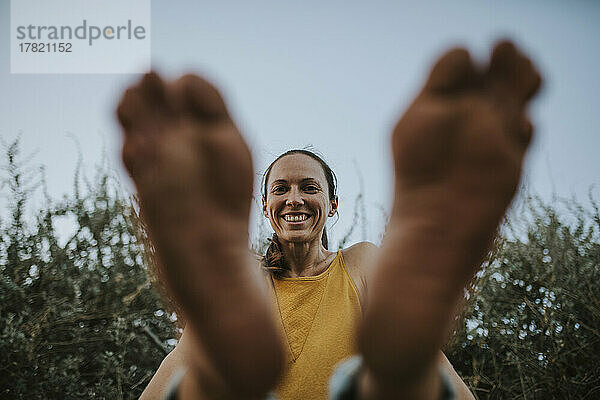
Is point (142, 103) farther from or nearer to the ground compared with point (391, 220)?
farther from the ground

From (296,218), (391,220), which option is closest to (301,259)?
(296,218)

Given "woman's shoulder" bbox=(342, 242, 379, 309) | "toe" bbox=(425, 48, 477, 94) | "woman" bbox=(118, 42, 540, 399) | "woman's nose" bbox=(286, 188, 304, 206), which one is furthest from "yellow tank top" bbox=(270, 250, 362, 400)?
"toe" bbox=(425, 48, 477, 94)

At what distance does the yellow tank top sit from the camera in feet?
3.07

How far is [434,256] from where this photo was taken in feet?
1.69

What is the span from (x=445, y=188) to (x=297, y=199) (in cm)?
60

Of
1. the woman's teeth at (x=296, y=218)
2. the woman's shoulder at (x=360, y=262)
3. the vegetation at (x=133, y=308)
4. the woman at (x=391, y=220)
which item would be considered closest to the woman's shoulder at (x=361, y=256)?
the woman's shoulder at (x=360, y=262)

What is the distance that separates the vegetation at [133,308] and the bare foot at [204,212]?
139 cm

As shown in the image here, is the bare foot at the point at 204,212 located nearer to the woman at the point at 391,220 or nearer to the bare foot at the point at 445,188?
the woman at the point at 391,220

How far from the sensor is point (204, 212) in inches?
21.9

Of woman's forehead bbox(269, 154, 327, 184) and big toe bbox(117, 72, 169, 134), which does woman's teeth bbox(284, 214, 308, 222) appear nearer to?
woman's forehead bbox(269, 154, 327, 184)

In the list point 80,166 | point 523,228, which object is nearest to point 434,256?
point 523,228

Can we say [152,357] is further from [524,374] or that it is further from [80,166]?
[524,374]

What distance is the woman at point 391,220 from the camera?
510mm

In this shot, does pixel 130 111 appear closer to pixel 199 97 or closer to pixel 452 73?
pixel 199 97
